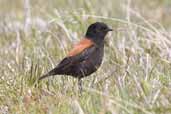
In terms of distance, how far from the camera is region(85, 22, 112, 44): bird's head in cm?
814

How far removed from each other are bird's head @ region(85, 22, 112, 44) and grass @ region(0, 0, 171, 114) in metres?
0.20

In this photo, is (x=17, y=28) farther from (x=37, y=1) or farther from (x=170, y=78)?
(x=170, y=78)

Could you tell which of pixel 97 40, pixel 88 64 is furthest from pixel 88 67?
pixel 97 40

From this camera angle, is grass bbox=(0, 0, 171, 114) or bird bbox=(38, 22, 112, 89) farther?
bird bbox=(38, 22, 112, 89)

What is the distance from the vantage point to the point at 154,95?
19.1 ft

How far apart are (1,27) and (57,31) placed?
945 mm

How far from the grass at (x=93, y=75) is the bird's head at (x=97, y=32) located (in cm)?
20

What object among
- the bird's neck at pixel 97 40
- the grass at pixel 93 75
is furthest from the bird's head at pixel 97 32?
the grass at pixel 93 75

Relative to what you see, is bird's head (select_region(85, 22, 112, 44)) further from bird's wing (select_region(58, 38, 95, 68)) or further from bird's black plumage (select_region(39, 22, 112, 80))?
bird's wing (select_region(58, 38, 95, 68))

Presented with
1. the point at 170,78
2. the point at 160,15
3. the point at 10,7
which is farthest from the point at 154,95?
the point at 10,7

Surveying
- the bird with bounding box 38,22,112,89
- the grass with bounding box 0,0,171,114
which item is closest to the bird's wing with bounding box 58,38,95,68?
the bird with bounding box 38,22,112,89

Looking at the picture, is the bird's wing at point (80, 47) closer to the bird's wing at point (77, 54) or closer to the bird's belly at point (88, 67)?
the bird's wing at point (77, 54)

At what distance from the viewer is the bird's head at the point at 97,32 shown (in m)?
8.14

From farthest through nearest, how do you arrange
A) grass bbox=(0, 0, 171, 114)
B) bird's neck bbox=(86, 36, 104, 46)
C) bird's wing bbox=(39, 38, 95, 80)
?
bird's neck bbox=(86, 36, 104, 46) → bird's wing bbox=(39, 38, 95, 80) → grass bbox=(0, 0, 171, 114)
